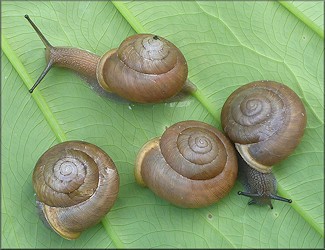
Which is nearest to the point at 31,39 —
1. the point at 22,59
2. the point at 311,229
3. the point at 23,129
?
the point at 22,59

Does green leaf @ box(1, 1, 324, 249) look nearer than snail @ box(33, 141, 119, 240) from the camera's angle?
No

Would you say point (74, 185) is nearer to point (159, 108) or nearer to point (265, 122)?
point (159, 108)

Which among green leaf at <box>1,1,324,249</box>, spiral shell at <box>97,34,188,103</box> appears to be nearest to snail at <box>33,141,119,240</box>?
green leaf at <box>1,1,324,249</box>

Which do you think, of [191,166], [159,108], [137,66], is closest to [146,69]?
[137,66]

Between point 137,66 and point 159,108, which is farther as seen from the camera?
point 159,108

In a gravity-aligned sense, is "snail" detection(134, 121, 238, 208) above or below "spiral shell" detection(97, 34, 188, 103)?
below

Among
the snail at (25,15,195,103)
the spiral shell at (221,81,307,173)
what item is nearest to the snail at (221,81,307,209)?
the spiral shell at (221,81,307,173)

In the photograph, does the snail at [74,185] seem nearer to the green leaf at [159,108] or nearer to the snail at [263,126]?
the green leaf at [159,108]

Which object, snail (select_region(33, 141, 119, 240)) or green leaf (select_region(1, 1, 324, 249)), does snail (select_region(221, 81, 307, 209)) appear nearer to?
green leaf (select_region(1, 1, 324, 249))
